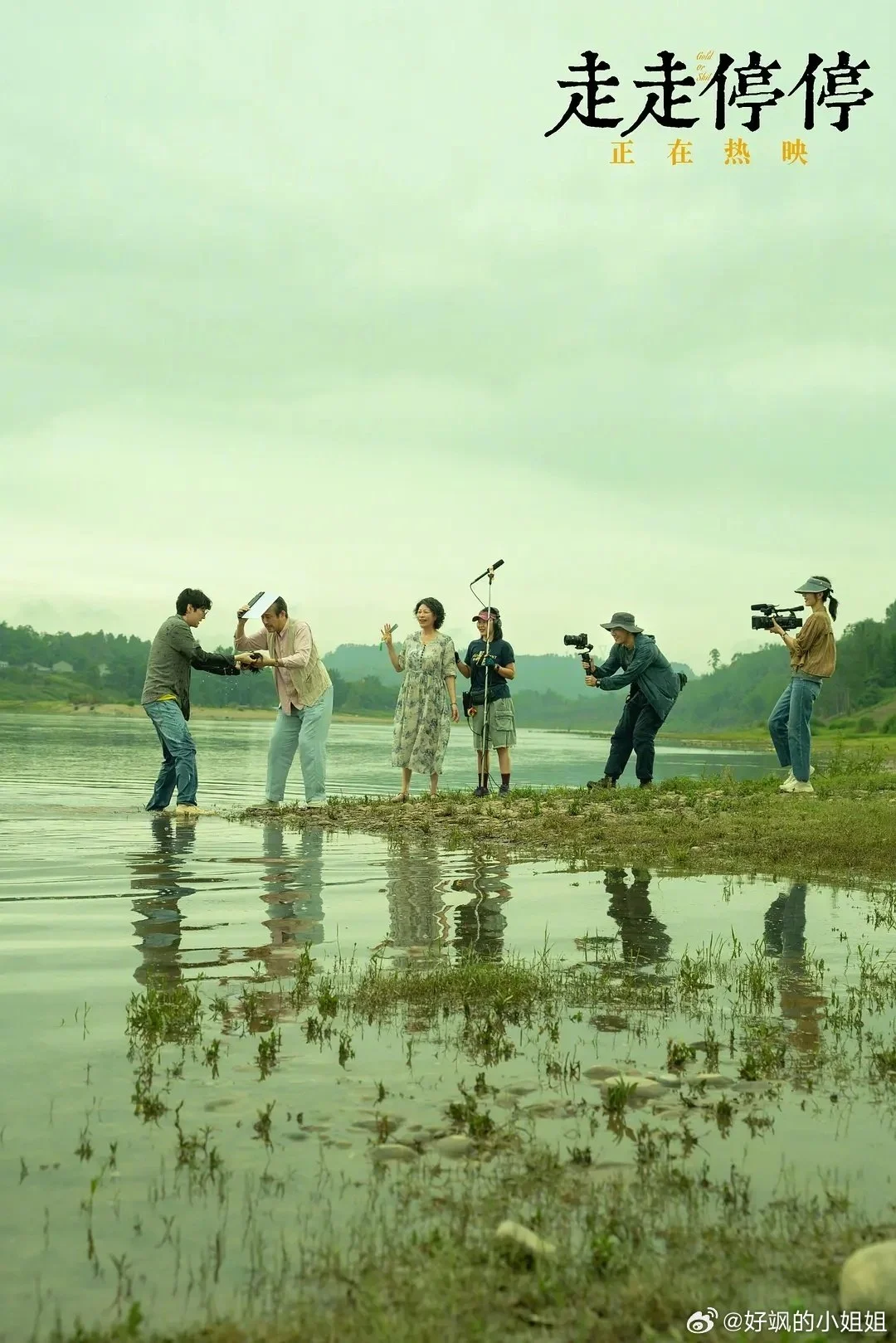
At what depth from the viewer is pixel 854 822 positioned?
11.8m

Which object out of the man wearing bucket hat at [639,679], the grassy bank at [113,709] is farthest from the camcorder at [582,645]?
the grassy bank at [113,709]

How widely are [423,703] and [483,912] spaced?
24.8 ft

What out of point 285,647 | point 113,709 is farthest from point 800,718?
point 113,709

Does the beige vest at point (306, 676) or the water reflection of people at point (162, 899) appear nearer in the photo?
the water reflection of people at point (162, 899)

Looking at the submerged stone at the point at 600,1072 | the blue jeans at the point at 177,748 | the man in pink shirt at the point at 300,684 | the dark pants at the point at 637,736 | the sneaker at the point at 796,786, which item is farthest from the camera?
the dark pants at the point at 637,736

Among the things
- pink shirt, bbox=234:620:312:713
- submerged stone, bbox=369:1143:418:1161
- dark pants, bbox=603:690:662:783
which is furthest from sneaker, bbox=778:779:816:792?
submerged stone, bbox=369:1143:418:1161

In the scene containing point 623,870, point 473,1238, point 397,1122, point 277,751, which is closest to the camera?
point 473,1238

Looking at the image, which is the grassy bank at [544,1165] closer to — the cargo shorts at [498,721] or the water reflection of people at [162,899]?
the water reflection of people at [162,899]

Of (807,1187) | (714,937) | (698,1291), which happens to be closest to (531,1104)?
(807,1187)

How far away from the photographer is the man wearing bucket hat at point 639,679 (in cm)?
1529

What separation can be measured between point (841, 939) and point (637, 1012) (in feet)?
7.74

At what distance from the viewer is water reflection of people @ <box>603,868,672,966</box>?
6.80m

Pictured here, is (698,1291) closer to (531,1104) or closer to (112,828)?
(531,1104)

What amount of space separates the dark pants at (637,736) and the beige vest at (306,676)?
379cm
